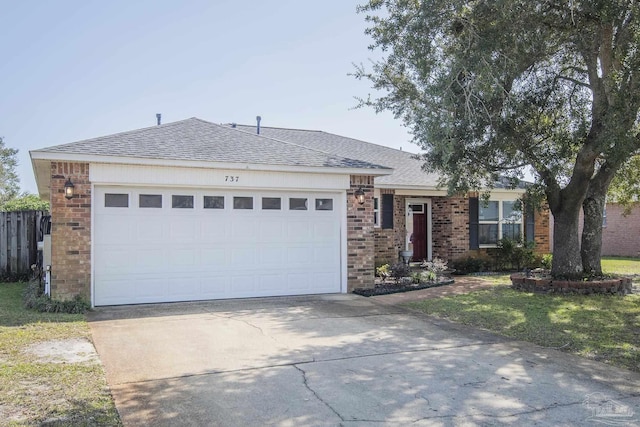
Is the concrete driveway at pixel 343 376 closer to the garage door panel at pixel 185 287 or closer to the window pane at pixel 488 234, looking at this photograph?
the garage door panel at pixel 185 287

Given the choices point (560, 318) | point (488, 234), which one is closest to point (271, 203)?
point (560, 318)

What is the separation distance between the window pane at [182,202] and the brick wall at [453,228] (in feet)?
30.8

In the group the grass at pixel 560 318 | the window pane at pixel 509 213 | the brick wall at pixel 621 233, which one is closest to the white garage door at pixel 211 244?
the grass at pixel 560 318

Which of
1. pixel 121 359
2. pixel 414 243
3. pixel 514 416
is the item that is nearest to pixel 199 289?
pixel 121 359

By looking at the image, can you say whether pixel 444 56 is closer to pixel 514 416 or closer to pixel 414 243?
pixel 514 416

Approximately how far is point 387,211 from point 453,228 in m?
2.62

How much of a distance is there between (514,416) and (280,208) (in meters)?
7.60

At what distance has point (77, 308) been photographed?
29.5 feet

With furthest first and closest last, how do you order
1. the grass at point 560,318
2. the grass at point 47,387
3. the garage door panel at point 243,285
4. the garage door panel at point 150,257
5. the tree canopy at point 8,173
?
the tree canopy at point 8,173 → the garage door panel at point 243,285 → the garage door panel at point 150,257 → the grass at point 560,318 → the grass at point 47,387

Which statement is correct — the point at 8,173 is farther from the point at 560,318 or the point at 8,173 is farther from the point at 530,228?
the point at 560,318

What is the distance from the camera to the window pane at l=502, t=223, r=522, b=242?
17.4 metres

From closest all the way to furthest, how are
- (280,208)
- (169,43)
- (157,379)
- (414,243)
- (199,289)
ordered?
1. (157,379)
2. (199,289)
3. (280,208)
4. (169,43)
5. (414,243)

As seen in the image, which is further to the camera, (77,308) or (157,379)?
(77,308)

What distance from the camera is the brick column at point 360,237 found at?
38.5 feet
